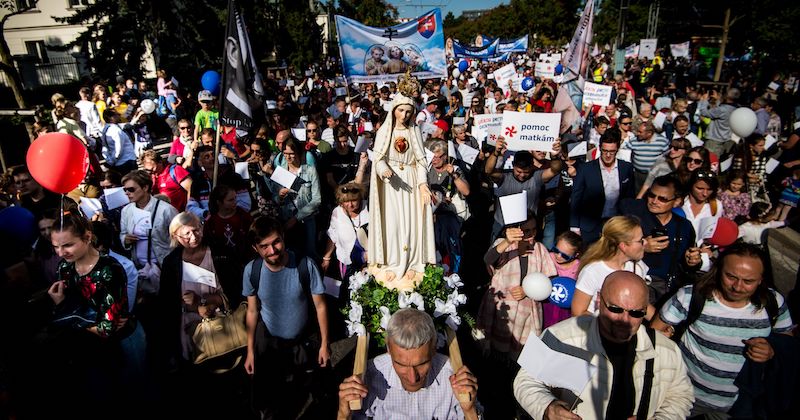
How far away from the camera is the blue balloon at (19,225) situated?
414 centimetres

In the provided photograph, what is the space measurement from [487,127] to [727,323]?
5.83 m

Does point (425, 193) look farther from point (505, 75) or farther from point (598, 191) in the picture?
point (505, 75)

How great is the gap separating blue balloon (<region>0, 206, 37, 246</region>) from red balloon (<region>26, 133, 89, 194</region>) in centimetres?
74

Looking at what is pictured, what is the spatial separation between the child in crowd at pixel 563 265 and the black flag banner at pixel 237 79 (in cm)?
409

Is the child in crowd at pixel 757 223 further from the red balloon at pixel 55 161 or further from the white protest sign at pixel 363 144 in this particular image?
the red balloon at pixel 55 161

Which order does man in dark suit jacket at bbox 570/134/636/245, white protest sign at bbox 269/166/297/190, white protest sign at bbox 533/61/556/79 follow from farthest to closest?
white protest sign at bbox 533/61/556/79 < man in dark suit jacket at bbox 570/134/636/245 < white protest sign at bbox 269/166/297/190

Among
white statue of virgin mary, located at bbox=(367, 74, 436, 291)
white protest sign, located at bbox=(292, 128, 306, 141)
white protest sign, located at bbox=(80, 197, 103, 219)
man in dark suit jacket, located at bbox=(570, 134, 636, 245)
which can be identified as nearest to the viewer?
white statue of virgin mary, located at bbox=(367, 74, 436, 291)

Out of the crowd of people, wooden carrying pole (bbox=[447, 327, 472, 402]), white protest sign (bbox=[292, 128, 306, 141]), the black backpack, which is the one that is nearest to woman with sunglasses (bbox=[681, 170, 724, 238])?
the crowd of people

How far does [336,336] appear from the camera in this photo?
16.7 ft

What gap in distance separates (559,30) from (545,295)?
164 ft

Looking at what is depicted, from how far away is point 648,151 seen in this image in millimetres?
7117

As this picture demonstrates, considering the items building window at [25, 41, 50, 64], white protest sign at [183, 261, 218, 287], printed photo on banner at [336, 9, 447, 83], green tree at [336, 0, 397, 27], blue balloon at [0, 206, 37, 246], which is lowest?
white protest sign at [183, 261, 218, 287]

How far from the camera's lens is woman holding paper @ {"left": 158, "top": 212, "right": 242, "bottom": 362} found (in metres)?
3.70

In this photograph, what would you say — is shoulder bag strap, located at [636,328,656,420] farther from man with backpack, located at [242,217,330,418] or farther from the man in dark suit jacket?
the man in dark suit jacket
